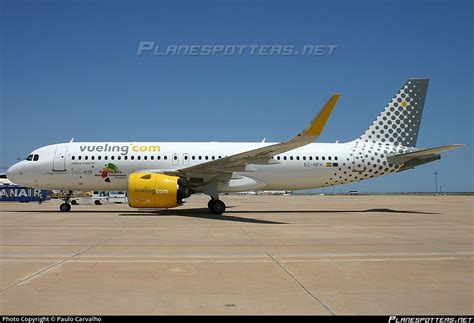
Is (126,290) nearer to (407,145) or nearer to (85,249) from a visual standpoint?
(85,249)

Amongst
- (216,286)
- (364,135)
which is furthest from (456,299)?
(364,135)

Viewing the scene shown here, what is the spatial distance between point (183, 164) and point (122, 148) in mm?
3127

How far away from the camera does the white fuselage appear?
19.8m

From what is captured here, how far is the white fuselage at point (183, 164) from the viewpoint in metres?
19.8

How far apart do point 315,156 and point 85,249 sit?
1445 centimetres

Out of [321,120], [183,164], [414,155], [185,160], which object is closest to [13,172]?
[183,164]

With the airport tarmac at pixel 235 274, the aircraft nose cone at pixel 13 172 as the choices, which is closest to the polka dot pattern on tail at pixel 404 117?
the airport tarmac at pixel 235 274

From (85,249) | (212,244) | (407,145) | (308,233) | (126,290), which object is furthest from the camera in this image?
(407,145)

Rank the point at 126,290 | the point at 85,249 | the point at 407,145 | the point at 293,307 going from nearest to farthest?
the point at 293,307
the point at 126,290
the point at 85,249
the point at 407,145

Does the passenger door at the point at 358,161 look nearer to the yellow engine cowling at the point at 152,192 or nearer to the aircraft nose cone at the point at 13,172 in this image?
the yellow engine cowling at the point at 152,192

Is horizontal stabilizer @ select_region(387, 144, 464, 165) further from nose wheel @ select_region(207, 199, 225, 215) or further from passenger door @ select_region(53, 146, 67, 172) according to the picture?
passenger door @ select_region(53, 146, 67, 172)

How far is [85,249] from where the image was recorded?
8.19m

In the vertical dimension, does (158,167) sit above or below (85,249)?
above

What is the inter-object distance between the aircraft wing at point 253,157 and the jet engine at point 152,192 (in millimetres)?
1283
